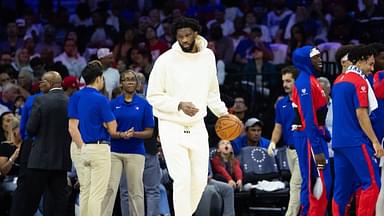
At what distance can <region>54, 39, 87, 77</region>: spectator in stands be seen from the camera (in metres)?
19.8

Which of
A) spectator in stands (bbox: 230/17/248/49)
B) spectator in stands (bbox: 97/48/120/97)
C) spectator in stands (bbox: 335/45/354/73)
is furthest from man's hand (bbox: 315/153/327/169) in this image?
spectator in stands (bbox: 230/17/248/49)

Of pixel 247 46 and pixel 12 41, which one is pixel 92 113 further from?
pixel 12 41

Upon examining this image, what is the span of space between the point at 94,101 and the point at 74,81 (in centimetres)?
210

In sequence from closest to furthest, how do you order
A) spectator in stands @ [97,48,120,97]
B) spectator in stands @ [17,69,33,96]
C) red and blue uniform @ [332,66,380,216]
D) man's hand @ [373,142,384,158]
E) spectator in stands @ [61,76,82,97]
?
man's hand @ [373,142,384,158]
red and blue uniform @ [332,66,380,216]
spectator in stands @ [61,76,82,97]
spectator in stands @ [97,48,120,97]
spectator in stands @ [17,69,33,96]

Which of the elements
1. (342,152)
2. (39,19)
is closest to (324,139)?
(342,152)

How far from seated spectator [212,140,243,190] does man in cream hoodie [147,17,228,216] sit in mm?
3618

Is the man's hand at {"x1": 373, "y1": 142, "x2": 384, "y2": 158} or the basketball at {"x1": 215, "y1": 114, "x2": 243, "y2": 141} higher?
the basketball at {"x1": 215, "y1": 114, "x2": 243, "y2": 141}

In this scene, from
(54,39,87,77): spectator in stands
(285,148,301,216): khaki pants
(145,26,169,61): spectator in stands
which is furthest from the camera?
(145,26,169,61): spectator in stands

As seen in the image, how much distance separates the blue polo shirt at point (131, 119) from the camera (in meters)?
14.7

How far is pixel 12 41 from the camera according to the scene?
844 inches

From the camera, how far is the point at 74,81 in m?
15.6

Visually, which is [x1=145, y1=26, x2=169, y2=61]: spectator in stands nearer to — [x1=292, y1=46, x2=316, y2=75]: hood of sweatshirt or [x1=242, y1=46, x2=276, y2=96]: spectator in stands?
[x1=242, y1=46, x2=276, y2=96]: spectator in stands

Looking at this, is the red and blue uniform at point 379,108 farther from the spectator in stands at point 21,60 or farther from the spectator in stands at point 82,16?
the spectator in stands at point 82,16

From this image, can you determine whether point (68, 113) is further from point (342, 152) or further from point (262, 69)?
point (262, 69)
